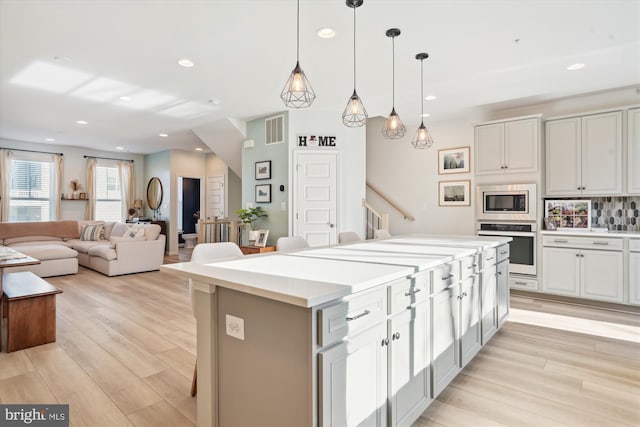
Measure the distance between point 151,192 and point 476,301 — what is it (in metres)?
9.16

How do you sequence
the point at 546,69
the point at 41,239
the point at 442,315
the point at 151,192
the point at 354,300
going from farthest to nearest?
the point at 151,192
the point at 41,239
the point at 546,69
the point at 442,315
the point at 354,300

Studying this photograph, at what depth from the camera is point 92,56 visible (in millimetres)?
3531

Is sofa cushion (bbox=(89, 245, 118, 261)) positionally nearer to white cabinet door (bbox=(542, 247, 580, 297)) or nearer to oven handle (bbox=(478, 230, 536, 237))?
oven handle (bbox=(478, 230, 536, 237))

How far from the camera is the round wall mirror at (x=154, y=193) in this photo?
910cm

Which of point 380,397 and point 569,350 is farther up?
point 380,397

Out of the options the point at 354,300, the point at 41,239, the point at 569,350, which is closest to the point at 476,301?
the point at 569,350

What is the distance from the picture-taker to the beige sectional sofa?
5.92m

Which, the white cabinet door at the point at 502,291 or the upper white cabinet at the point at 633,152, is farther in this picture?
the upper white cabinet at the point at 633,152

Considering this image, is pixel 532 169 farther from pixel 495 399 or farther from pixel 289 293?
pixel 289 293

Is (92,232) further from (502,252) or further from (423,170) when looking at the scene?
(502,252)

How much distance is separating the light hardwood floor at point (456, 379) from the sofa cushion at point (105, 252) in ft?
6.98

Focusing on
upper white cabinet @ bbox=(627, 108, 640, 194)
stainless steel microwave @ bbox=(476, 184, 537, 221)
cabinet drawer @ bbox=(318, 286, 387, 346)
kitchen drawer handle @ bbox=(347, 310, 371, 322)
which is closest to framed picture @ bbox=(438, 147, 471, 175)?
stainless steel microwave @ bbox=(476, 184, 537, 221)

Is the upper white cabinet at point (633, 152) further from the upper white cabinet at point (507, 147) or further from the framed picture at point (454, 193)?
the framed picture at point (454, 193)

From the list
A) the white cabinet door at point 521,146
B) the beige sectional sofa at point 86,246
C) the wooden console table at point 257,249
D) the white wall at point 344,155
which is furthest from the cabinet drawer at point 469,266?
the beige sectional sofa at point 86,246
